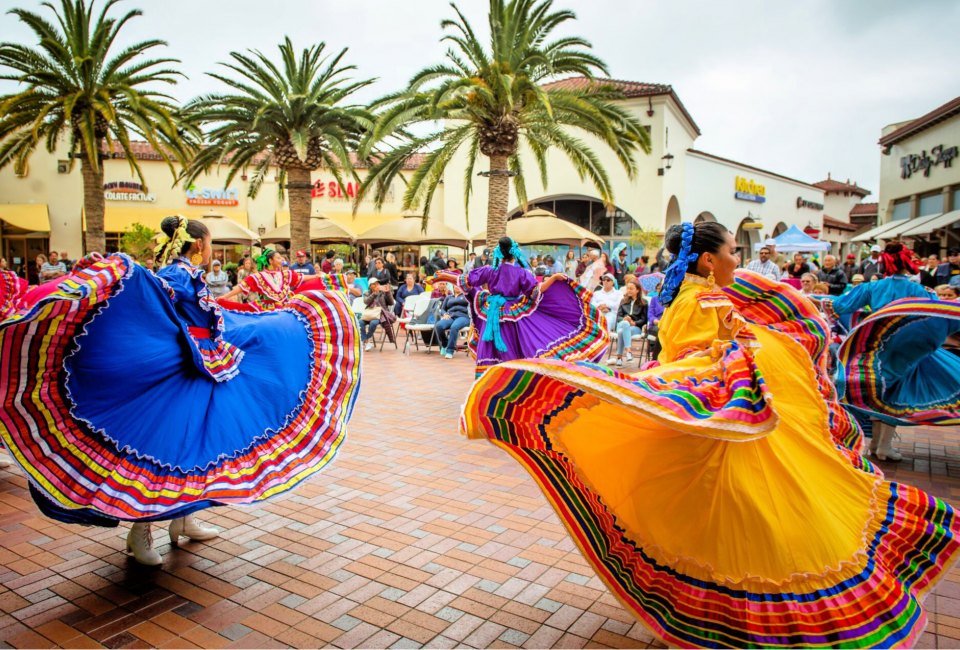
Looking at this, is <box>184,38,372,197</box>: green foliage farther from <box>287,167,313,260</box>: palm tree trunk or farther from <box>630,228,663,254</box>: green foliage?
<box>630,228,663,254</box>: green foliage


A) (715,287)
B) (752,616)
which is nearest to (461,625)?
(752,616)

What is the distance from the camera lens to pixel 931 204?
94.4 feet

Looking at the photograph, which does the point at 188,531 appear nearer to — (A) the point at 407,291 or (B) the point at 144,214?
(A) the point at 407,291

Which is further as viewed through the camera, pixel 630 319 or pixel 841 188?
pixel 841 188

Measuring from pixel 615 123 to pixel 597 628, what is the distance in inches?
552

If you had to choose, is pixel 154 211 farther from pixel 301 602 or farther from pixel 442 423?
pixel 301 602

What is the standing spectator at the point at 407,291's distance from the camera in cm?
1347

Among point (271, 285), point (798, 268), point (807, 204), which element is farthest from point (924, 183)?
point (271, 285)

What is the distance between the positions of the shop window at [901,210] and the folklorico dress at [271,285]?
3311 cm

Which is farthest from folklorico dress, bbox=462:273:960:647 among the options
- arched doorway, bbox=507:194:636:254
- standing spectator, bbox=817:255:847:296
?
arched doorway, bbox=507:194:636:254

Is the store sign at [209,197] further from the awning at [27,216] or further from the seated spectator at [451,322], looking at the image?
the seated spectator at [451,322]

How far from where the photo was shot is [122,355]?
3.21m

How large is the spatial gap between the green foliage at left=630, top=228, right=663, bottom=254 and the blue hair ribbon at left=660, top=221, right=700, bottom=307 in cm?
2283

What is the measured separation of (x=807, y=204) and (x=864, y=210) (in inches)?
805
